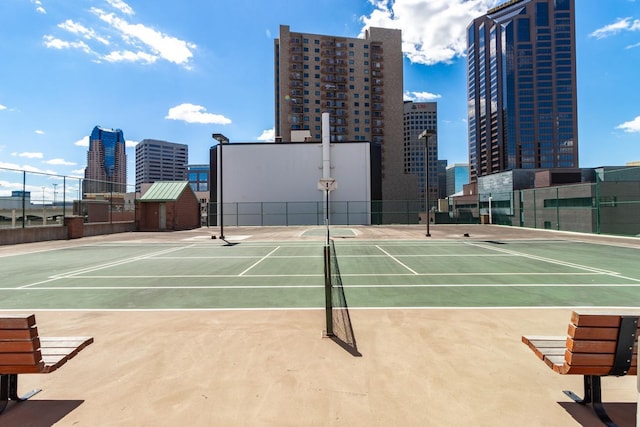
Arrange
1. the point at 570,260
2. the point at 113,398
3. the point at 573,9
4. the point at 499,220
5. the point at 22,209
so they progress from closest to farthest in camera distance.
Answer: the point at 113,398 → the point at 570,260 → the point at 22,209 → the point at 499,220 → the point at 573,9

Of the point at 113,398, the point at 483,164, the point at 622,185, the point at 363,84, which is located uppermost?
the point at 363,84

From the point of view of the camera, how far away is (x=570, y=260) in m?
12.2

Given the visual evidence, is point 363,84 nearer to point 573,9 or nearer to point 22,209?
point 22,209

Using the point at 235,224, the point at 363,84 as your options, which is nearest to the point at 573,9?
the point at 363,84

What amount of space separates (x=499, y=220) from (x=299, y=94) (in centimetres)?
7986

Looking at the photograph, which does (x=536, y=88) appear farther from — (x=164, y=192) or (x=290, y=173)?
(x=164, y=192)

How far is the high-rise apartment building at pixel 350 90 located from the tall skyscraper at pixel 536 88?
91.0 meters

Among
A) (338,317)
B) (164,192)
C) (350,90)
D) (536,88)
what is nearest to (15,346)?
(338,317)

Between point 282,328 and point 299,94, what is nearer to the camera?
point 282,328

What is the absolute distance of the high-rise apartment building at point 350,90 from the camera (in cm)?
9975

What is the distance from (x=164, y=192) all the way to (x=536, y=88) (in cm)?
19077

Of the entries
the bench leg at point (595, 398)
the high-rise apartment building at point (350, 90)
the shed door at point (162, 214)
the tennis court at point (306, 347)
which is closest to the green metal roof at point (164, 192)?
the shed door at point (162, 214)

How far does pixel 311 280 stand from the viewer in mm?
9094

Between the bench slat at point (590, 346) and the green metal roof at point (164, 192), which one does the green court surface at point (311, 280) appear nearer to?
the bench slat at point (590, 346)
